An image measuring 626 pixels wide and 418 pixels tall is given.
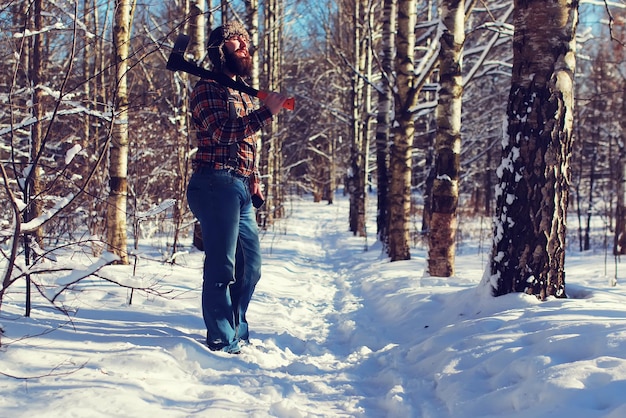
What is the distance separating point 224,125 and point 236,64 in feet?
1.60

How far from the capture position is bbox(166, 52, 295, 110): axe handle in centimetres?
301

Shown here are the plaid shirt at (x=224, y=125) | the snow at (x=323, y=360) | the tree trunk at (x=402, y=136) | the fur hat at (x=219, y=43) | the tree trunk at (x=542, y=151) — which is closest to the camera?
the snow at (x=323, y=360)

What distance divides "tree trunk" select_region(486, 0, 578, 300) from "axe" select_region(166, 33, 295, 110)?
5.65ft

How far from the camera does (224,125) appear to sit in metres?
2.99

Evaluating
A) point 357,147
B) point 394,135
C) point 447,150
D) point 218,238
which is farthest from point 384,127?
point 218,238

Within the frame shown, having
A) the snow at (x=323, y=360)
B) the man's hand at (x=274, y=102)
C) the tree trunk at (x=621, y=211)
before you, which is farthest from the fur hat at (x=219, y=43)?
the tree trunk at (x=621, y=211)

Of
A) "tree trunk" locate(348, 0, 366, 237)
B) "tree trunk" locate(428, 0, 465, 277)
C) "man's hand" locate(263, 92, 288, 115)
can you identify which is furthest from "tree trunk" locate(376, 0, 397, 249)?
"man's hand" locate(263, 92, 288, 115)

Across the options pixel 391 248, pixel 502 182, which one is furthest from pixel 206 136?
pixel 391 248

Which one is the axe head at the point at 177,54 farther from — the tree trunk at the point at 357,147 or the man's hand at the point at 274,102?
the tree trunk at the point at 357,147

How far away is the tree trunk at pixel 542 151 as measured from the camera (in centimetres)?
353

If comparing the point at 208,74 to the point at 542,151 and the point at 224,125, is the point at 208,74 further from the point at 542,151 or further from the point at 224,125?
the point at 542,151

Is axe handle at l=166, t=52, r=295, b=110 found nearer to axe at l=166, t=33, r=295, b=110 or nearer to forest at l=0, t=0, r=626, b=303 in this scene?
axe at l=166, t=33, r=295, b=110

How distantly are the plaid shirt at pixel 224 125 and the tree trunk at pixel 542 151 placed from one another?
1871 mm

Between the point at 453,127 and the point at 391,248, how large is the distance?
9.15 feet
